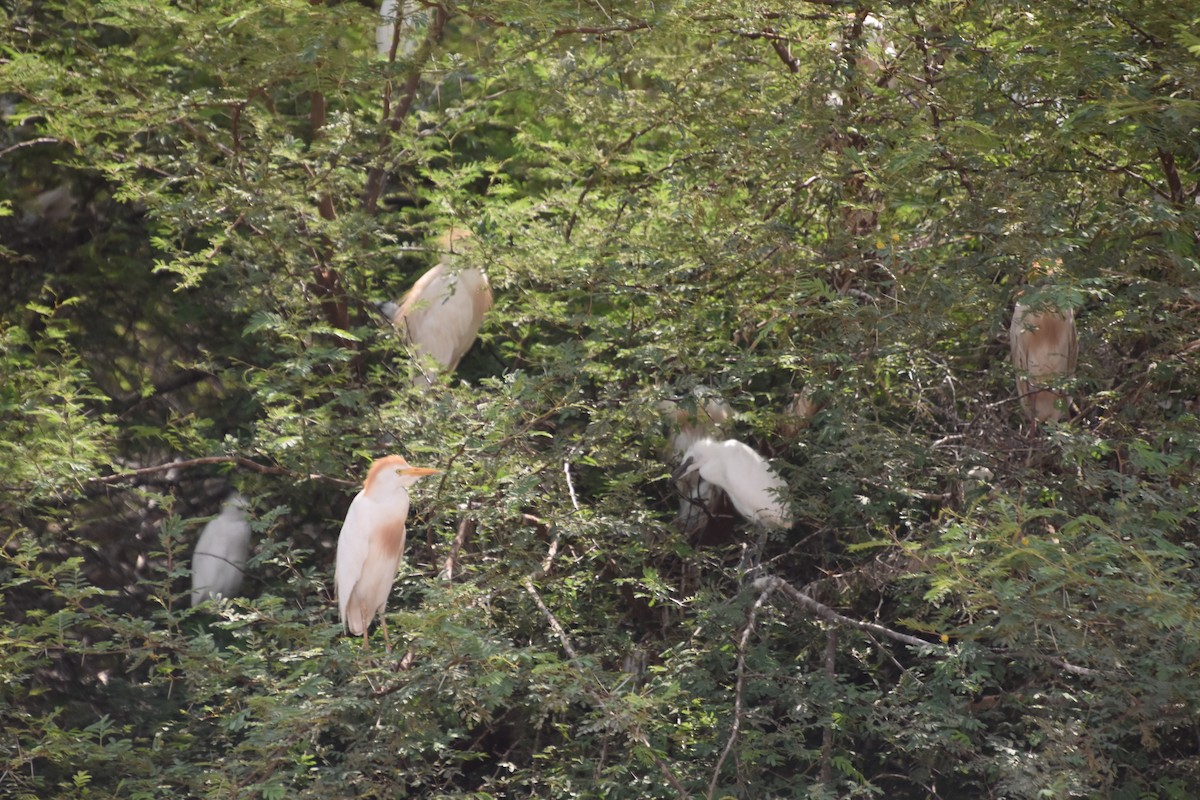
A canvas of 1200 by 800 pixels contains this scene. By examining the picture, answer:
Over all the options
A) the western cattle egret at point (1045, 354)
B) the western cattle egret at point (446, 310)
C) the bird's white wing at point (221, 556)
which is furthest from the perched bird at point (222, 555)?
the western cattle egret at point (1045, 354)

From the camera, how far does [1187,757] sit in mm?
2240

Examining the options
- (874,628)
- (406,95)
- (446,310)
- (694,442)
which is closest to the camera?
(874,628)

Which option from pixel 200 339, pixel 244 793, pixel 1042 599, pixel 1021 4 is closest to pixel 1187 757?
pixel 1042 599

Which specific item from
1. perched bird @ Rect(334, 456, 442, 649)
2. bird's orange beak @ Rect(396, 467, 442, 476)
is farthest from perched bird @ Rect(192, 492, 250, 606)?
bird's orange beak @ Rect(396, 467, 442, 476)

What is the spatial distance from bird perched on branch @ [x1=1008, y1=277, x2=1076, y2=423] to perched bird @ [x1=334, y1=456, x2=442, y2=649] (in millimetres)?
1057

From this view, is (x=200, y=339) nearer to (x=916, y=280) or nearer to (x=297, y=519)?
(x=297, y=519)

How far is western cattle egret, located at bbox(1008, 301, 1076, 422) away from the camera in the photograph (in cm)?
227

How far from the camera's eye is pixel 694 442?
2836mm

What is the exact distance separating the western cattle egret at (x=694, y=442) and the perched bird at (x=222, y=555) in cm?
104

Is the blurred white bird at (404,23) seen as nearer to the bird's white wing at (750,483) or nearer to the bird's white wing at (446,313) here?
the bird's white wing at (446,313)

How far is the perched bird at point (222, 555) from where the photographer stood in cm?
309

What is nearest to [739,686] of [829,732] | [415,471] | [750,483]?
[829,732]

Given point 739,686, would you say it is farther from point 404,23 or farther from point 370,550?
point 404,23

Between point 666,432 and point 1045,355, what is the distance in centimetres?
87
